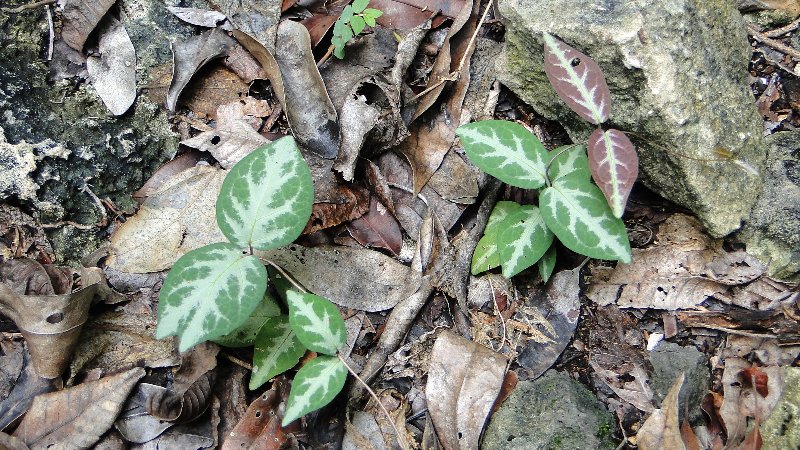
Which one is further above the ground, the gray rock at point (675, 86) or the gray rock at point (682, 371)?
the gray rock at point (675, 86)

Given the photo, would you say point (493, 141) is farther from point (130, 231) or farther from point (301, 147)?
point (130, 231)

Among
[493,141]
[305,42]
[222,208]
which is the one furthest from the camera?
[305,42]

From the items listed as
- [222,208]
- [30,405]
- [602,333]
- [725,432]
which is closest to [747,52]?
[602,333]

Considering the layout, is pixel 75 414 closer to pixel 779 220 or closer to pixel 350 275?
pixel 350 275

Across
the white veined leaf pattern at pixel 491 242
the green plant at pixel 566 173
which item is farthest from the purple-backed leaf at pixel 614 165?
the white veined leaf pattern at pixel 491 242

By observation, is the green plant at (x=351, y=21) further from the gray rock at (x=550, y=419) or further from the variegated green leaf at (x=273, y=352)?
the gray rock at (x=550, y=419)

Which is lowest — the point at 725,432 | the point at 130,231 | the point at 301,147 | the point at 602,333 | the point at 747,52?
the point at 725,432

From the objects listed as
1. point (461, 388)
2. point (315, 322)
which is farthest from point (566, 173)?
point (315, 322)
